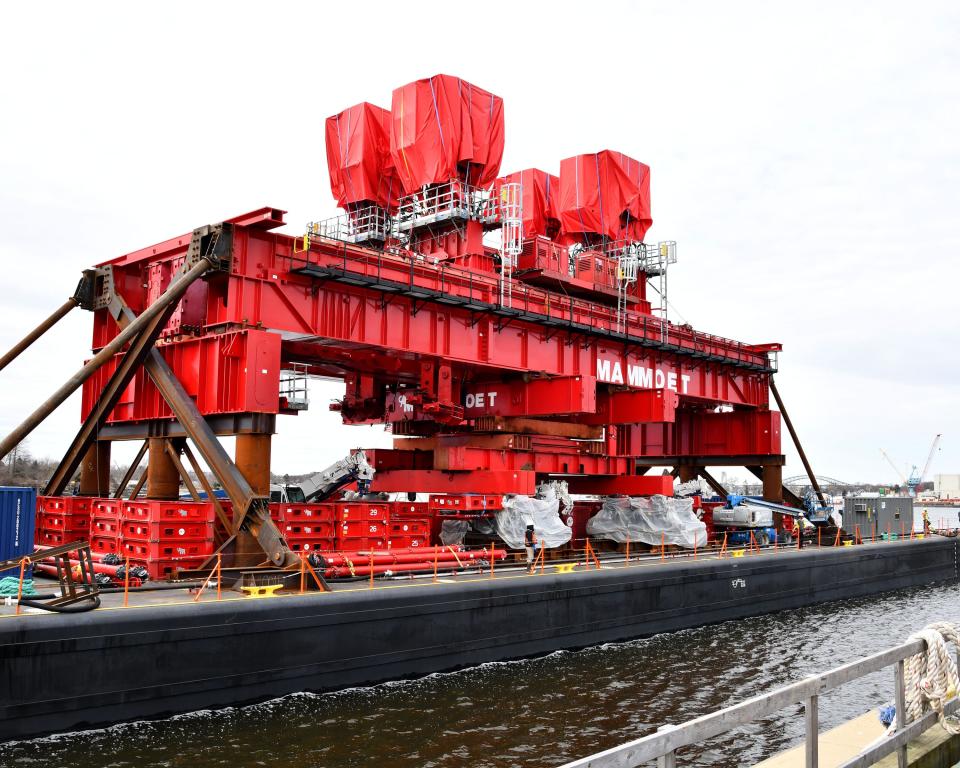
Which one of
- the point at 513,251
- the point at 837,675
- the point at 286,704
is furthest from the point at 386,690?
the point at 513,251

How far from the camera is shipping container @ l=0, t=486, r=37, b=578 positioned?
1506 centimetres

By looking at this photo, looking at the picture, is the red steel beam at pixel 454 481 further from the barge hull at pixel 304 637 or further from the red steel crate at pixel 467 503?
the barge hull at pixel 304 637

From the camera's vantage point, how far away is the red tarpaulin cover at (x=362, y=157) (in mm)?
28031

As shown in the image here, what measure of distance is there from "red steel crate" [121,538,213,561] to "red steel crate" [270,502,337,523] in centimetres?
175

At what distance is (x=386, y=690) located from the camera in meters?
15.1

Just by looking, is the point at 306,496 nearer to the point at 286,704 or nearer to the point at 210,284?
the point at 210,284

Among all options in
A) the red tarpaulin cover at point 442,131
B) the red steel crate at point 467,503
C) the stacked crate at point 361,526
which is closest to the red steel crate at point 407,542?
the stacked crate at point 361,526

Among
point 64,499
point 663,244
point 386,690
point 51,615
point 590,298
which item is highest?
point 663,244

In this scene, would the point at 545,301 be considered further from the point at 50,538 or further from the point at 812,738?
the point at 812,738

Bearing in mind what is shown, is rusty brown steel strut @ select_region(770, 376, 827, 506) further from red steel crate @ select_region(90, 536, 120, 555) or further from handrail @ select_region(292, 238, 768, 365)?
red steel crate @ select_region(90, 536, 120, 555)

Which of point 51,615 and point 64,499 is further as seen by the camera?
point 64,499

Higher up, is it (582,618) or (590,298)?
(590,298)

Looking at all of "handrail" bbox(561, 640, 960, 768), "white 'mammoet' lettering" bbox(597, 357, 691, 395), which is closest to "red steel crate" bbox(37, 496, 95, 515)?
"white 'mammoet' lettering" bbox(597, 357, 691, 395)

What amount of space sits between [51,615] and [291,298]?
9.12 metres
